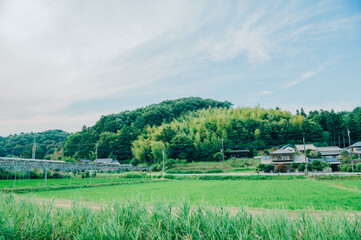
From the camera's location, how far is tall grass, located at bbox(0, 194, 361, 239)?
246 centimetres

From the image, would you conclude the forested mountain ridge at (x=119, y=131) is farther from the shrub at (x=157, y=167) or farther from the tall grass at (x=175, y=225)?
the tall grass at (x=175, y=225)

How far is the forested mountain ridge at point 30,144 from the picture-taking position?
149 feet

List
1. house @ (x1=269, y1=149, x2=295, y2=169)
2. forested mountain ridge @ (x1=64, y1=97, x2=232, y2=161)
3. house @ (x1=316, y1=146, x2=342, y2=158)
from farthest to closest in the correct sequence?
forested mountain ridge @ (x1=64, y1=97, x2=232, y2=161) < house @ (x1=316, y1=146, x2=342, y2=158) < house @ (x1=269, y1=149, x2=295, y2=169)

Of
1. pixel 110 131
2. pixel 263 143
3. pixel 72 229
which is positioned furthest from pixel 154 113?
pixel 72 229

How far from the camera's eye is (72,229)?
321cm

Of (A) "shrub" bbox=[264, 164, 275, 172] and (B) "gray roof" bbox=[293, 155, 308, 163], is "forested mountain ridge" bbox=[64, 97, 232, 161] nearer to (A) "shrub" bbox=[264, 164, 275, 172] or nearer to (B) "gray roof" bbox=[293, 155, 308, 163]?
(A) "shrub" bbox=[264, 164, 275, 172]

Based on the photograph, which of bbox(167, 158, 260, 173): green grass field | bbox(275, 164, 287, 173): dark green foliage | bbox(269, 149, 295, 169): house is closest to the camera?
bbox(275, 164, 287, 173): dark green foliage

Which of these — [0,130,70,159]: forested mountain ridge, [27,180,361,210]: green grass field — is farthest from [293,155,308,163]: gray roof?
[0,130,70,159]: forested mountain ridge

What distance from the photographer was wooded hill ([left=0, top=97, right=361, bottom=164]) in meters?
52.0

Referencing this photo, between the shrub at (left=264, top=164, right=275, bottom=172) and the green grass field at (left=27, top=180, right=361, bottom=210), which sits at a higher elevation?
the green grass field at (left=27, top=180, right=361, bottom=210)

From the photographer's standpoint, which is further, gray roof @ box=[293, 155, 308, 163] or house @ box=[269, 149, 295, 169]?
house @ box=[269, 149, 295, 169]

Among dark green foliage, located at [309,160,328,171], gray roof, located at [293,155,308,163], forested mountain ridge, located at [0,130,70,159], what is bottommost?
dark green foliage, located at [309,160,328,171]

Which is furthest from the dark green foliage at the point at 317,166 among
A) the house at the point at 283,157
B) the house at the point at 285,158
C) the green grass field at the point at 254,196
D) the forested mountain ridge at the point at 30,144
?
the forested mountain ridge at the point at 30,144

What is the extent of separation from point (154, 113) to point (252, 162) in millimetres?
30172
